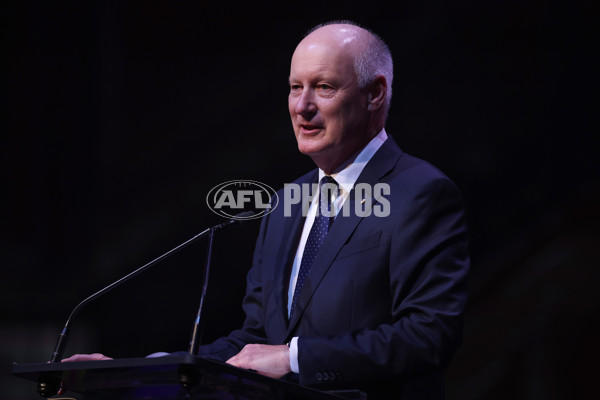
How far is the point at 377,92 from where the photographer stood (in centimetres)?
229

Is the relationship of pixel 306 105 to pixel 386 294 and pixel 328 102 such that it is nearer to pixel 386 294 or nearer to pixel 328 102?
pixel 328 102

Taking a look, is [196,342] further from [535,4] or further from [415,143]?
[535,4]

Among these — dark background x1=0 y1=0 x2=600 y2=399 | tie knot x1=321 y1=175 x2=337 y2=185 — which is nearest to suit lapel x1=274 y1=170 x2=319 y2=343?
tie knot x1=321 y1=175 x2=337 y2=185

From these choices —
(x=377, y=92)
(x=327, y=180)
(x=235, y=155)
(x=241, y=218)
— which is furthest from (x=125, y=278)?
(x=235, y=155)

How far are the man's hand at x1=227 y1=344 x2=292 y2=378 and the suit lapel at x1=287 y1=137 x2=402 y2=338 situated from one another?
271 mm

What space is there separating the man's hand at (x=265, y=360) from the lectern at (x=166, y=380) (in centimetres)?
13

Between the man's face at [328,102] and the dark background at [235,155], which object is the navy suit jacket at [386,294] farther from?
the dark background at [235,155]

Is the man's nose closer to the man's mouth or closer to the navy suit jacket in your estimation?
the man's mouth

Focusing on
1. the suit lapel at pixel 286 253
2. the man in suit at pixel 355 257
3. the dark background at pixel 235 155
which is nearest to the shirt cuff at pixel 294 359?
the man in suit at pixel 355 257

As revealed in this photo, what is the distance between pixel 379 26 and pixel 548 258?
4.15 ft

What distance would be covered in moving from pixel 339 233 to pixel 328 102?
42cm

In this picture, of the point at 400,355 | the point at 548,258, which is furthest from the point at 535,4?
the point at 400,355

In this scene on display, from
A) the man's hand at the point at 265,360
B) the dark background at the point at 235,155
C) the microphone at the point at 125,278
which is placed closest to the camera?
the man's hand at the point at 265,360

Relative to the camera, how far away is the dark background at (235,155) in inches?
121
